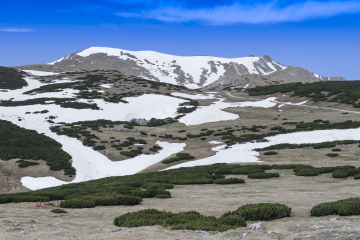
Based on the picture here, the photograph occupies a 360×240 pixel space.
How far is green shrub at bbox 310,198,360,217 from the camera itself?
35.2ft

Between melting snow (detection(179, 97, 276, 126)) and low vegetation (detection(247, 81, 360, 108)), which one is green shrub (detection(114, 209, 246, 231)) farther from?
low vegetation (detection(247, 81, 360, 108))

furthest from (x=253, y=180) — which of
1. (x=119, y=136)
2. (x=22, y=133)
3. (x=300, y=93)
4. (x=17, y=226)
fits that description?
(x=300, y=93)

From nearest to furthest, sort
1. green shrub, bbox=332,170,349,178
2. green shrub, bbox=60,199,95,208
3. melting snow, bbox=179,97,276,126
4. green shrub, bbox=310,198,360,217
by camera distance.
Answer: green shrub, bbox=310,198,360,217, green shrub, bbox=60,199,95,208, green shrub, bbox=332,170,349,178, melting snow, bbox=179,97,276,126

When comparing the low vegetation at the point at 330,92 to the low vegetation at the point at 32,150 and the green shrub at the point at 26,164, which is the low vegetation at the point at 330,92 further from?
the green shrub at the point at 26,164

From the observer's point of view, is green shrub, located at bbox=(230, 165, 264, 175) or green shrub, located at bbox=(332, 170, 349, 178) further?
green shrub, located at bbox=(230, 165, 264, 175)

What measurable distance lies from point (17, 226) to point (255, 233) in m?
7.55

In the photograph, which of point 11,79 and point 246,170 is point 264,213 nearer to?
point 246,170

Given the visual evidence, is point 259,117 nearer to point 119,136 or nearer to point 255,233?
point 119,136

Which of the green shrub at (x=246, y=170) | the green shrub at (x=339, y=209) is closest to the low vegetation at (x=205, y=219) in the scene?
the green shrub at (x=339, y=209)

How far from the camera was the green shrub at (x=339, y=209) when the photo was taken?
10727 mm

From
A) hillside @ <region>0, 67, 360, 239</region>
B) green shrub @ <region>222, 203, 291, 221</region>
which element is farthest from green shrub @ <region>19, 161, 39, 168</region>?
green shrub @ <region>222, 203, 291, 221</region>

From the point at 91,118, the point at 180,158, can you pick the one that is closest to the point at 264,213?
the point at 180,158

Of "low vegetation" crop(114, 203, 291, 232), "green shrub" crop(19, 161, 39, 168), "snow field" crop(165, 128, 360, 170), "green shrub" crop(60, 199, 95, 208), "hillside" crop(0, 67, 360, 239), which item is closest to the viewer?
"low vegetation" crop(114, 203, 291, 232)

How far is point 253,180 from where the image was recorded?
24.2m
